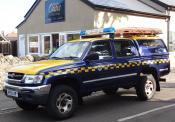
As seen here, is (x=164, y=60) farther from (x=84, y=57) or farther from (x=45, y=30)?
(x=45, y=30)

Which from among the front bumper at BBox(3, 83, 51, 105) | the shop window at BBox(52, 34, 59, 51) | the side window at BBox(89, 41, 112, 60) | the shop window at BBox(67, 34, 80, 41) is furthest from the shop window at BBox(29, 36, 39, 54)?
the front bumper at BBox(3, 83, 51, 105)

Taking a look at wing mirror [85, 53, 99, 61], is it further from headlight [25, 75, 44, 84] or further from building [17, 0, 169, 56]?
building [17, 0, 169, 56]

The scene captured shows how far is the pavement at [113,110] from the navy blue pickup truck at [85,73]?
323mm

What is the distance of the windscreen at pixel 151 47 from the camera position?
10.5 m

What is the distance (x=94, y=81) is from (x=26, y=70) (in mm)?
1783

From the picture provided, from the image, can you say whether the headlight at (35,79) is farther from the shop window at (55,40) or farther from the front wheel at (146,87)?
the shop window at (55,40)

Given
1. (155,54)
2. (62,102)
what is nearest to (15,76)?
(62,102)

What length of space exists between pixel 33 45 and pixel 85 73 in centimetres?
1862

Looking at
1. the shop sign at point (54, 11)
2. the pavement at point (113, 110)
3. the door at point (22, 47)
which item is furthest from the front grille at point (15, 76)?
the door at point (22, 47)

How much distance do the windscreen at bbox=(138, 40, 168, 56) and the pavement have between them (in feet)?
4.51

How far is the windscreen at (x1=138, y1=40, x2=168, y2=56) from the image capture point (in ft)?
34.5

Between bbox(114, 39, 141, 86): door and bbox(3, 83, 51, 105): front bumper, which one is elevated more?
bbox(114, 39, 141, 86): door

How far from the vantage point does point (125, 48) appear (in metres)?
9.96

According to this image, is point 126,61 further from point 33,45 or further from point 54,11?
point 33,45
